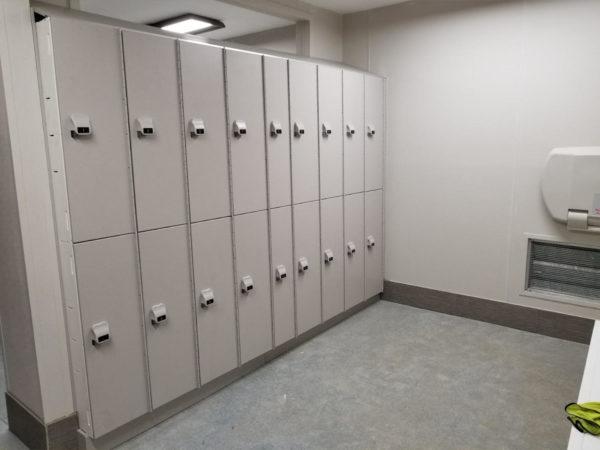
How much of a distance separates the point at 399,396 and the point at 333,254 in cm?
127

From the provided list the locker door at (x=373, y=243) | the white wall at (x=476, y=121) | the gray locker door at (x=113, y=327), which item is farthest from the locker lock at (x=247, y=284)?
the white wall at (x=476, y=121)

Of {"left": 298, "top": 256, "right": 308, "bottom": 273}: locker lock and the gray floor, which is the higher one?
{"left": 298, "top": 256, "right": 308, "bottom": 273}: locker lock

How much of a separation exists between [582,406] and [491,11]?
10.2 feet

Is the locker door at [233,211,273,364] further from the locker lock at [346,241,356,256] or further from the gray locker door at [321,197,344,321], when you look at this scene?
Answer: the locker lock at [346,241,356,256]

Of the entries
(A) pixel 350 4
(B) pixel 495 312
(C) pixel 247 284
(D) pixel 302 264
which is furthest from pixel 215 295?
(A) pixel 350 4

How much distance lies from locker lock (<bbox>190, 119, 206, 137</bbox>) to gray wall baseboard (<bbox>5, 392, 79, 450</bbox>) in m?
1.60

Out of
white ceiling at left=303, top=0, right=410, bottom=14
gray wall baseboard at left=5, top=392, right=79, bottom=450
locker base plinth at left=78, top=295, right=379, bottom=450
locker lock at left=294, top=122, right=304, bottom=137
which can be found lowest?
locker base plinth at left=78, top=295, right=379, bottom=450

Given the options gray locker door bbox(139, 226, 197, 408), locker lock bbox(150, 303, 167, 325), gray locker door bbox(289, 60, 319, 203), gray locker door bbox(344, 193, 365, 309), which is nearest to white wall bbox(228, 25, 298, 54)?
gray locker door bbox(289, 60, 319, 203)

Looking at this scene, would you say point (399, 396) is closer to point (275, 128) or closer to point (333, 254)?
point (333, 254)

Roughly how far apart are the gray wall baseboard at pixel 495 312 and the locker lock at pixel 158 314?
2.54 meters

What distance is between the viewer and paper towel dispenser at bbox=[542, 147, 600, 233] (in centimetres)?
315

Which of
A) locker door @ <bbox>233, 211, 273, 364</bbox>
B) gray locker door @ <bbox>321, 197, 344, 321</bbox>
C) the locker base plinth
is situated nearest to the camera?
the locker base plinth

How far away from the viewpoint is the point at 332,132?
11.8ft

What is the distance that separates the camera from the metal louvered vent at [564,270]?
3430mm
